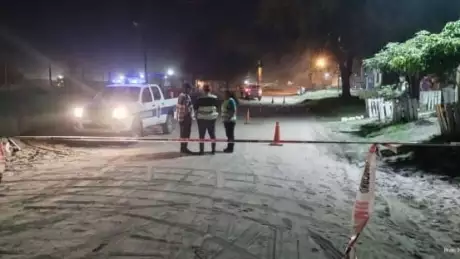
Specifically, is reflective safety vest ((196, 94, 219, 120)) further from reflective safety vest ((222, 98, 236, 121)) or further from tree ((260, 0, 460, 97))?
tree ((260, 0, 460, 97))

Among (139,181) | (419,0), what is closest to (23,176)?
(139,181)

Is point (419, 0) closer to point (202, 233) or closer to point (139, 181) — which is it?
point (139, 181)

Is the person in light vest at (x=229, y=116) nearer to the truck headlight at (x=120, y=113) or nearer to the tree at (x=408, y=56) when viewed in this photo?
the truck headlight at (x=120, y=113)

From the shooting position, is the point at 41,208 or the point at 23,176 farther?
the point at 23,176

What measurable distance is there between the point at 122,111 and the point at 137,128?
34.0 inches

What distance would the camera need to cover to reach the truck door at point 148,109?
1738cm

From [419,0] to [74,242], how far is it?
2129 centimetres

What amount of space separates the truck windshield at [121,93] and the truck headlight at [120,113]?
1.20 m

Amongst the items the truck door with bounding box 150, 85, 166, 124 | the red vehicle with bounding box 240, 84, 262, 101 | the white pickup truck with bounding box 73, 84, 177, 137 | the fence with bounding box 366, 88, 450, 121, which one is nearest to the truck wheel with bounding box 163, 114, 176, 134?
the truck door with bounding box 150, 85, 166, 124

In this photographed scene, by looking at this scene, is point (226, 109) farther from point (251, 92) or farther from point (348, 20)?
point (251, 92)

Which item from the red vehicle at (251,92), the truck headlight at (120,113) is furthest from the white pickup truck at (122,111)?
the red vehicle at (251,92)

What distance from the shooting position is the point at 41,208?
26.2ft

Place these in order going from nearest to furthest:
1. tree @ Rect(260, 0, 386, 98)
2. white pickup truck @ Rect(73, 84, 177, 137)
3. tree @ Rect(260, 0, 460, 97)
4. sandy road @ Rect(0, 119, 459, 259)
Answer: sandy road @ Rect(0, 119, 459, 259) < white pickup truck @ Rect(73, 84, 177, 137) < tree @ Rect(260, 0, 460, 97) < tree @ Rect(260, 0, 386, 98)

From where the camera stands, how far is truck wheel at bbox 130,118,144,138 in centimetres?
1645
